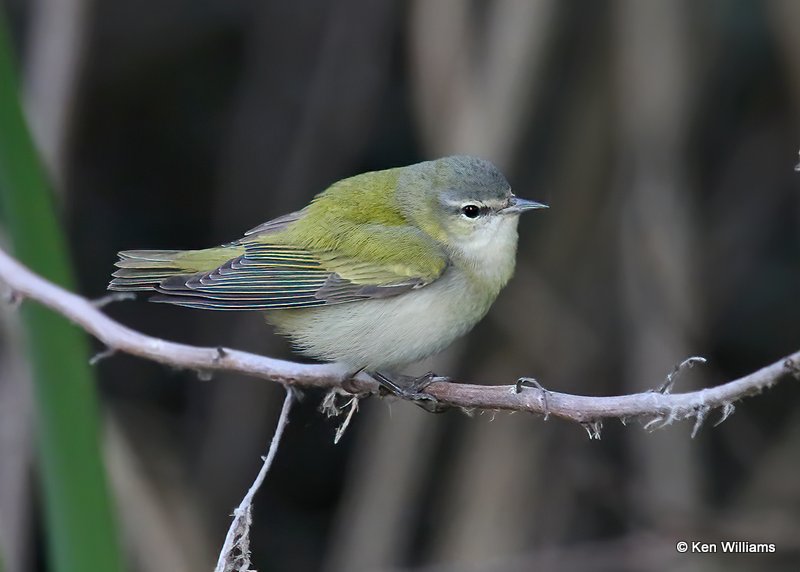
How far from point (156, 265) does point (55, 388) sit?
3.29 ft

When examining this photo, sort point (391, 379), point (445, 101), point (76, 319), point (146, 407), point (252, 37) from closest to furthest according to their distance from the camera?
point (76, 319) → point (391, 379) → point (445, 101) → point (146, 407) → point (252, 37)

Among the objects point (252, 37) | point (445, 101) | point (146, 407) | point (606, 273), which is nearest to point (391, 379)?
point (445, 101)

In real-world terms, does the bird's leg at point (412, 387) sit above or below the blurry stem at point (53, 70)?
below

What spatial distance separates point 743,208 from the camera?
436 centimetres

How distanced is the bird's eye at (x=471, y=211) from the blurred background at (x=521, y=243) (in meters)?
0.65

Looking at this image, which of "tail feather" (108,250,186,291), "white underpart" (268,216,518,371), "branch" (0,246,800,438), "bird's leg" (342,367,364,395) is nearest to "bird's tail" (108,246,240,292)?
"tail feather" (108,250,186,291)

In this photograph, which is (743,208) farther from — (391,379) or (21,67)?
(21,67)

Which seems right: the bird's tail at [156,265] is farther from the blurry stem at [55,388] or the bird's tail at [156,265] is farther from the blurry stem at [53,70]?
the blurry stem at [53,70]

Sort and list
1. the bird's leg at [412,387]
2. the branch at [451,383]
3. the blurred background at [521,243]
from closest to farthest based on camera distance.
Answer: the branch at [451,383] < the bird's leg at [412,387] < the blurred background at [521,243]

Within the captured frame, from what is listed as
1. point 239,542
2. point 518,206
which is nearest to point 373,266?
point 518,206

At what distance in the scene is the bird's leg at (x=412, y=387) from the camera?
7.90ft

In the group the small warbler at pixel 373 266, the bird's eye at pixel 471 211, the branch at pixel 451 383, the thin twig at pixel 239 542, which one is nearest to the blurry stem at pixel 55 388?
the branch at pixel 451 383

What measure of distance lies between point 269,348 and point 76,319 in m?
2.51

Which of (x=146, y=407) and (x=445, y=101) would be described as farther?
(x=146, y=407)
